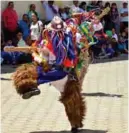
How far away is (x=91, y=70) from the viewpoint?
14.0 m

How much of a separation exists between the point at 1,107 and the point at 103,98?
6.42 ft

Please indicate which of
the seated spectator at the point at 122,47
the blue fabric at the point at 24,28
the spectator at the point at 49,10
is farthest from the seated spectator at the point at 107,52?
the blue fabric at the point at 24,28

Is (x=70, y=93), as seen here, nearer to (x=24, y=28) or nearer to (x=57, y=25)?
(x=57, y=25)

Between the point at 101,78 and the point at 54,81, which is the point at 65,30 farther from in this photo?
the point at 101,78

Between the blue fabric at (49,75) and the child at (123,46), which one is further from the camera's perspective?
the child at (123,46)

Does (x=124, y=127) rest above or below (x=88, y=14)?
below

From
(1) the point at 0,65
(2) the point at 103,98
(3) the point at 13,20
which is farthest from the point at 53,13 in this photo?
(2) the point at 103,98

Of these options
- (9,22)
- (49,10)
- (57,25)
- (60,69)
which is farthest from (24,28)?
(60,69)

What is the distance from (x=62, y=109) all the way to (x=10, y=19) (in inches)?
284

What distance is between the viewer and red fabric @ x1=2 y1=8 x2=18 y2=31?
1550 cm

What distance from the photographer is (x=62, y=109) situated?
28.9 ft

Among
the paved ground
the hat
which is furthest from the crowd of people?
the hat

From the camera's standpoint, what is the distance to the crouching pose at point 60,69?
6.99 meters

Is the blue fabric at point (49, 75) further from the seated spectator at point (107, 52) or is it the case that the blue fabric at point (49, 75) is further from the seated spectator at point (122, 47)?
the seated spectator at point (122, 47)
